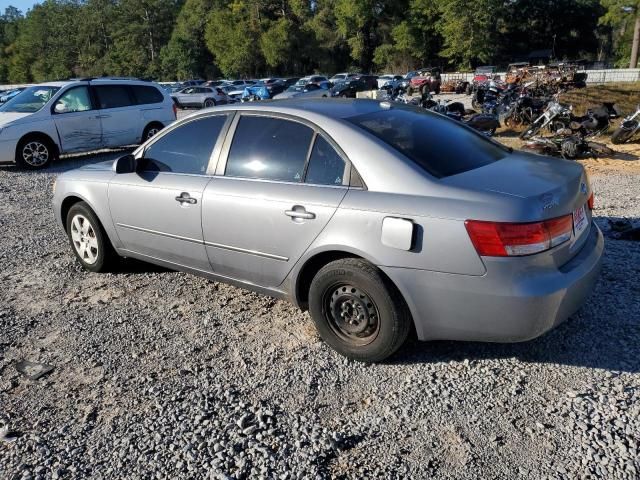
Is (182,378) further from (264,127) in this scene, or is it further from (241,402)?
(264,127)

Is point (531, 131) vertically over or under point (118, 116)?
under

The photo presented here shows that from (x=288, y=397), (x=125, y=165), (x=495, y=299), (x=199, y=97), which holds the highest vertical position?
(x=125, y=165)

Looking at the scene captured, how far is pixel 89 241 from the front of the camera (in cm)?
521

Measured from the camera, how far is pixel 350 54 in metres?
77.1

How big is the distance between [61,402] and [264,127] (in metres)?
2.19

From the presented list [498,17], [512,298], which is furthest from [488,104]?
[498,17]

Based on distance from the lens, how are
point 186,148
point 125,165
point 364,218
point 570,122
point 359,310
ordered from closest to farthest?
point 364,218 < point 359,310 < point 186,148 < point 125,165 < point 570,122

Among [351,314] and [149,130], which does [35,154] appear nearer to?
[149,130]

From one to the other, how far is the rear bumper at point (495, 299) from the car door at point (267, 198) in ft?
2.25

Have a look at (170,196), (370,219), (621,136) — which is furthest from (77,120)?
(621,136)

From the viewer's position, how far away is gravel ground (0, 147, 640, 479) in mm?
2680

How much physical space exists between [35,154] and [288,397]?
10454mm

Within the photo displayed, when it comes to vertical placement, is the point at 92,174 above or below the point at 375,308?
above

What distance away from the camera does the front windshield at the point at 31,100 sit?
11578mm
